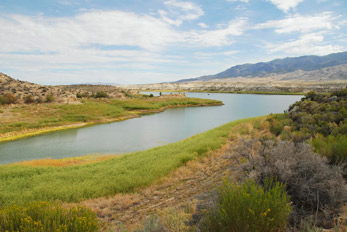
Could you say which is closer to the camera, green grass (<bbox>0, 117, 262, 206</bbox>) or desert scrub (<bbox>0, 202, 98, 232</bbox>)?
desert scrub (<bbox>0, 202, 98, 232</bbox>)

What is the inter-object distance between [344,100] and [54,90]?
4869 cm

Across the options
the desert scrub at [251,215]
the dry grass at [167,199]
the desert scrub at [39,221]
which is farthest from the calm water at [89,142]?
the desert scrub at [251,215]

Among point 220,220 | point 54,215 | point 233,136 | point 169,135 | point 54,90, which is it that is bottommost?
point 169,135

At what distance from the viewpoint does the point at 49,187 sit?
25.9 ft

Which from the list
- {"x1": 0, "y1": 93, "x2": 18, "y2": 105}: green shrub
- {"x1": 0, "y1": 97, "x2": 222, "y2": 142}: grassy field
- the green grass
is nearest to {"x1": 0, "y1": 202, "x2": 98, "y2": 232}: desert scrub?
the green grass

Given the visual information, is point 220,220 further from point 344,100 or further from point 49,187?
point 344,100

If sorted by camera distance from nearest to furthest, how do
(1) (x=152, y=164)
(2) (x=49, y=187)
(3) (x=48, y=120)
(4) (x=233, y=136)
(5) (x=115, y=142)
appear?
(2) (x=49, y=187), (1) (x=152, y=164), (4) (x=233, y=136), (5) (x=115, y=142), (3) (x=48, y=120)

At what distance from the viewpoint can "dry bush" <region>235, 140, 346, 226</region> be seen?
13.1 ft

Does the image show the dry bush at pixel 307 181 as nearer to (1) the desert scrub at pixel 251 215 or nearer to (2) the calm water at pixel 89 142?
(1) the desert scrub at pixel 251 215

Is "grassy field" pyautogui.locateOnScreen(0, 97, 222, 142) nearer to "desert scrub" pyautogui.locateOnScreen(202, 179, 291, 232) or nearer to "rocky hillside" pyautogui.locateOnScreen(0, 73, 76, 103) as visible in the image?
"rocky hillside" pyautogui.locateOnScreen(0, 73, 76, 103)

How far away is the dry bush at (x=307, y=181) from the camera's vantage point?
13.1 feet

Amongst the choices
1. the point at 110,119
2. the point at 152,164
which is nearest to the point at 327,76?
the point at 110,119

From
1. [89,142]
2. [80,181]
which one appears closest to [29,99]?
[89,142]

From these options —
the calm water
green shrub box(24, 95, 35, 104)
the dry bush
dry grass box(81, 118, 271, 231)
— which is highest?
green shrub box(24, 95, 35, 104)
